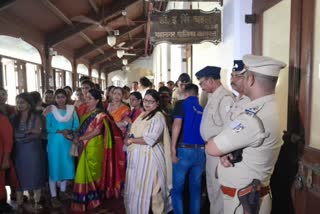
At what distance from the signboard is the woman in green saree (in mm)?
977

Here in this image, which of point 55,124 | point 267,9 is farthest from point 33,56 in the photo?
point 267,9

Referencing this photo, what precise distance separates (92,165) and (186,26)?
5.76 ft

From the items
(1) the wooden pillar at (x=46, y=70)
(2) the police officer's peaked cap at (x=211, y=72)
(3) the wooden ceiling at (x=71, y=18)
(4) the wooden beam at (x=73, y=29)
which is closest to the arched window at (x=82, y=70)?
(3) the wooden ceiling at (x=71, y=18)

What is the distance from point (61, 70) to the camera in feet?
31.6

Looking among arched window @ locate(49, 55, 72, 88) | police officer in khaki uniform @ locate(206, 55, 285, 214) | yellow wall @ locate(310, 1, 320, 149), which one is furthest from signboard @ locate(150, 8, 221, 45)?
arched window @ locate(49, 55, 72, 88)

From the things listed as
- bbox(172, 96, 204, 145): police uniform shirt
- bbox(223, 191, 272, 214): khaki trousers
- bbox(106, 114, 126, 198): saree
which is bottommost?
bbox(106, 114, 126, 198): saree

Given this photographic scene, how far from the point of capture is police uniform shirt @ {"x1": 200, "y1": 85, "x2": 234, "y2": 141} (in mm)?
2137

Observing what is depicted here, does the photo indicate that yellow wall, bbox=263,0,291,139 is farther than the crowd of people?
Yes

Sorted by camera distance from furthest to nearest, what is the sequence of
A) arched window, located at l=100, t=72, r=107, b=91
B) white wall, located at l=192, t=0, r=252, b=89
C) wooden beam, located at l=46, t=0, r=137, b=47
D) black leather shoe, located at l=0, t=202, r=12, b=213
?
1. arched window, located at l=100, t=72, r=107, b=91
2. wooden beam, located at l=46, t=0, r=137, b=47
3. black leather shoe, located at l=0, t=202, r=12, b=213
4. white wall, located at l=192, t=0, r=252, b=89

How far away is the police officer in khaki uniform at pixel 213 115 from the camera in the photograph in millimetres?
2148

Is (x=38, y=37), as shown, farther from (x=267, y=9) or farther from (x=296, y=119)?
(x=296, y=119)

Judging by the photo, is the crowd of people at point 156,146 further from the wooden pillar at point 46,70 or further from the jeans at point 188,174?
the wooden pillar at point 46,70

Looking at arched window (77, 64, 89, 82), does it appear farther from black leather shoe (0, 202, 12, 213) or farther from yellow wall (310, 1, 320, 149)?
yellow wall (310, 1, 320, 149)

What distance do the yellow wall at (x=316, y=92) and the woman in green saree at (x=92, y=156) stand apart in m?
1.88
